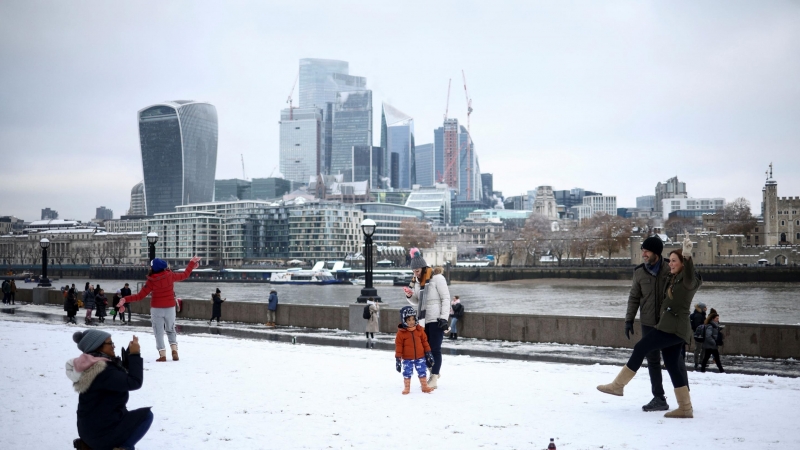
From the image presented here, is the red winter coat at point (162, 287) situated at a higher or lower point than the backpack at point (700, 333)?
higher

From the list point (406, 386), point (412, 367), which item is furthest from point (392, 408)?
point (412, 367)

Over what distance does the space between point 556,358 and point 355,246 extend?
554ft

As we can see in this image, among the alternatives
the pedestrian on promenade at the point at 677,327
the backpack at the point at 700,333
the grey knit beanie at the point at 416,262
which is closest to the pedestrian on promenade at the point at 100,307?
the grey knit beanie at the point at 416,262

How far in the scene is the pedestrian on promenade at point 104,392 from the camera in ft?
19.6

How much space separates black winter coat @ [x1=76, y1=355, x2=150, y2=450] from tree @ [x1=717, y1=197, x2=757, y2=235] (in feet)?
493

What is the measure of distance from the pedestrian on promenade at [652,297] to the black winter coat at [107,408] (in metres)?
5.45

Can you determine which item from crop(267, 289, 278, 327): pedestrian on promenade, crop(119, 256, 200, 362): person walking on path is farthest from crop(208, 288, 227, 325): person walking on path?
crop(119, 256, 200, 362): person walking on path

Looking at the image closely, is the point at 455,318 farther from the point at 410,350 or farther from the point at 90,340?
the point at 90,340

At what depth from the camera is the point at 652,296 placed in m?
8.59

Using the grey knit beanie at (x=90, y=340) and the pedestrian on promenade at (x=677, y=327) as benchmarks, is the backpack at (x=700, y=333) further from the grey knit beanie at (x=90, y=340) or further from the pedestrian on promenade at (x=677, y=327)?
the grey knit beanie at (x=90, y=340)

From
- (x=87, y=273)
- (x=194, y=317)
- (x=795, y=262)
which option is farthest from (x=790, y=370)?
(x=87, y=273)

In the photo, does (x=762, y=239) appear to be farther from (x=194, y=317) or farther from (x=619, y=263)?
(x=194, y=317)

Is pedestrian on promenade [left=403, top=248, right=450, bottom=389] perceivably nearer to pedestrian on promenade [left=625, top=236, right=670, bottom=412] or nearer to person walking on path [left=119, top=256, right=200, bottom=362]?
pedestrian on promenade [left=625, top=236, right=670, bottom=412]

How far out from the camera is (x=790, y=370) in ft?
46.4
